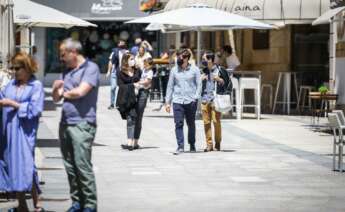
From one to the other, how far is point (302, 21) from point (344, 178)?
1312 cm

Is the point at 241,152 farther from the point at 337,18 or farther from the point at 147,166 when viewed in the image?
the point at 337,18

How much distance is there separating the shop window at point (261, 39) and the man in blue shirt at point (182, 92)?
1314 centimetres

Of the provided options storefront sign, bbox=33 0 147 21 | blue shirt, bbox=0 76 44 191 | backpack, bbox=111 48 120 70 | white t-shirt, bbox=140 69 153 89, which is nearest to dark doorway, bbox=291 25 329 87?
backpack, bbox=111 48 120 70

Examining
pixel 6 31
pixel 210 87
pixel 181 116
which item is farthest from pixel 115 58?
pixel 6 31

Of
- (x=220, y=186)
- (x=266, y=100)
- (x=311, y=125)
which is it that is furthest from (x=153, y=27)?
(x=220, y=186)

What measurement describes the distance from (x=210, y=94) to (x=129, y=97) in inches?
59.6

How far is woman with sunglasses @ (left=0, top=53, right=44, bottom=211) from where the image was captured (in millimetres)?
10102

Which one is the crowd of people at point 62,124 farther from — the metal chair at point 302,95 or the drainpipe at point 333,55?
the metal chair at point 302,95

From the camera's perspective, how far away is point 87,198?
10102 mm

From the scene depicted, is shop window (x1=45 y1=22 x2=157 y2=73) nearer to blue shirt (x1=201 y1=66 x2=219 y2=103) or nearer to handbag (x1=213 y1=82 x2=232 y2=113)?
blue shirt (x1=201 y1=66 x2=219 y2=103)

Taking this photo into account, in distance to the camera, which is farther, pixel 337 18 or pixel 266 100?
pixel 266 100

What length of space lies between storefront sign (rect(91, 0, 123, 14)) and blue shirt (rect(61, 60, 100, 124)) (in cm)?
3790

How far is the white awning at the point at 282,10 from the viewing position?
87.0 ft

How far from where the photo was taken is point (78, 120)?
398 inches
